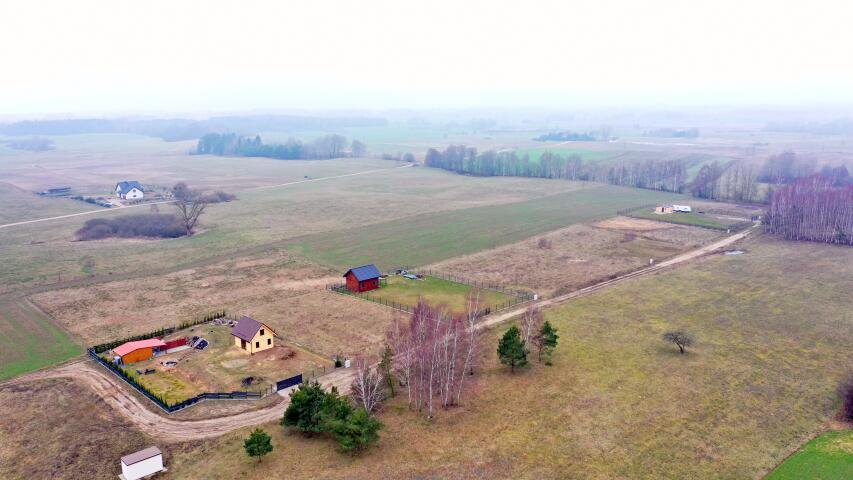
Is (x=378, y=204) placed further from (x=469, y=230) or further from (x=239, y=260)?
(x=239, y=260)

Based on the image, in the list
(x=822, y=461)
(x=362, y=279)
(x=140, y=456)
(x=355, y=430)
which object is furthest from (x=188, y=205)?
(x=822, y=461)

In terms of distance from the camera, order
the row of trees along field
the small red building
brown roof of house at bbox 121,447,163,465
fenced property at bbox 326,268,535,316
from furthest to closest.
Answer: the row of trees along field, the small red building, fenced property at bbox 326,268,535,316, brown roof of house at bbox 121,447,163,465

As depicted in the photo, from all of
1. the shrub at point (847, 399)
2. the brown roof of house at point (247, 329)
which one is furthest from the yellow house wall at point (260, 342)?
the shrub at point (847, 399)

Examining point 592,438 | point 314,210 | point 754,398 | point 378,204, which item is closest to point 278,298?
point 592,438

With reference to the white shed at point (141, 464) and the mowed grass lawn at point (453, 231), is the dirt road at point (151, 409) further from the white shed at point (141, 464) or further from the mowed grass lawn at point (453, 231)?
the mowed grass lawn at point (453, 231)

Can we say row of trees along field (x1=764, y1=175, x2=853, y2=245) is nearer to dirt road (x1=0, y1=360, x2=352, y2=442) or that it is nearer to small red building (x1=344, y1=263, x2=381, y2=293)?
small red building (x1=344, y1=263, x2=381, y2=293)

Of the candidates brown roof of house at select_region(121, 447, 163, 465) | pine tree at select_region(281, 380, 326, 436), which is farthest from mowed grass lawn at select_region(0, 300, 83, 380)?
pine tree at select_region(281, 380, 326, 436)
